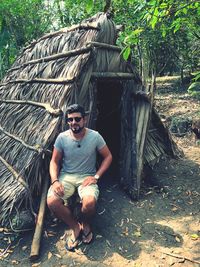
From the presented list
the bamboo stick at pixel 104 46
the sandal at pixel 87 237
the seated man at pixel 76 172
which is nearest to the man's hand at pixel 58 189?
the seated man at pixel 76 172

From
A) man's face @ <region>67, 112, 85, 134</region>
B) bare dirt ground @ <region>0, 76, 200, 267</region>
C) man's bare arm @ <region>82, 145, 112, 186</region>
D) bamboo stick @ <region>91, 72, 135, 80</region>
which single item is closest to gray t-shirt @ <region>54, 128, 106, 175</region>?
man's bare arm @ <region>82, 145, 112, 186</region>

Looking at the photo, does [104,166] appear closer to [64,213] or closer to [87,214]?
[87,214]

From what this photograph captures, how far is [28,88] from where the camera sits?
637cm

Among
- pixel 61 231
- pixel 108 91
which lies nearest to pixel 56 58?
pixel 108 91

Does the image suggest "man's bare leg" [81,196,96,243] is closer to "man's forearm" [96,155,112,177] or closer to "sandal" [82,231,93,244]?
"sandal" [82,231,93,244]

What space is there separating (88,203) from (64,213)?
40 centimetres

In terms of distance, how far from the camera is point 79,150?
476 cm

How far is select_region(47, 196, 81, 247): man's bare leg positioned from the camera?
439 cm

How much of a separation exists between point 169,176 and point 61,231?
2.84 meters

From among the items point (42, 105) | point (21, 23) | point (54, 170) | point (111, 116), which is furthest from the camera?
point (21, 23)

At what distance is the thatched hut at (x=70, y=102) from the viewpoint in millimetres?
4992

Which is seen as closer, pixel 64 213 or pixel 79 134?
pixel 64 213

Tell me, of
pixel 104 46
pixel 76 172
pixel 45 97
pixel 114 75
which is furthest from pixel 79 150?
pixel 104 46

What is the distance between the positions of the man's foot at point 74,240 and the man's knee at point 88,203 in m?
0.39
